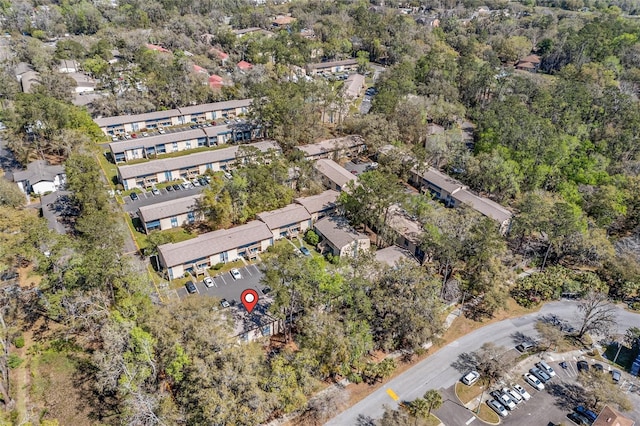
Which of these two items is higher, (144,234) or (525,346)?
(144,234)

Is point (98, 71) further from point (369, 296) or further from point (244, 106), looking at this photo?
point (369, 296)

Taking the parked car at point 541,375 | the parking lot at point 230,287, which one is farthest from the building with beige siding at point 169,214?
the parked car at point 541,375

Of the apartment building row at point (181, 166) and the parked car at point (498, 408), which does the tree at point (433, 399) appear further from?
the apartment building row at point (181, 166)

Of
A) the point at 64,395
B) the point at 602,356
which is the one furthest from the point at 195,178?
the point at 602,356

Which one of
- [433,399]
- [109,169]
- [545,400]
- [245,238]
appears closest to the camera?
[433,399]

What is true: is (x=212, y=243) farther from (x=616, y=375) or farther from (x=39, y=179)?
(x=616, y=375)

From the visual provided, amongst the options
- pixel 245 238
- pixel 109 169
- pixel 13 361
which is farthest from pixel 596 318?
pixel 109 169
